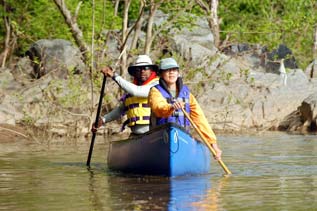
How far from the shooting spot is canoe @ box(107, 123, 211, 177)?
10.7 m

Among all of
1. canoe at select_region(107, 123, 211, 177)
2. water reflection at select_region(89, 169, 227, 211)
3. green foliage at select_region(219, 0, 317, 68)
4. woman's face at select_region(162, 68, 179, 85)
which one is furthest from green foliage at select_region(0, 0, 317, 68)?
water reflection at select_region(89, 169, 227, 211)

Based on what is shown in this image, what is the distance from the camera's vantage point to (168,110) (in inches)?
424

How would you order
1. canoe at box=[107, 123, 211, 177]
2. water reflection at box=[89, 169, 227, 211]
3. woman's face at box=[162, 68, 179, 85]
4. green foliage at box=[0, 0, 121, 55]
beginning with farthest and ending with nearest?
1. green foliage at box=[0, 0, 121, 55]
2. woman's face at box=[162, 68, 179, 85]
3. canoe at box=[107, 123, 211, 177]
4. water reflection at box=[89, 169, 227, 211]

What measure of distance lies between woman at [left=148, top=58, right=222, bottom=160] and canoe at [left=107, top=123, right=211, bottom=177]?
0.73ft

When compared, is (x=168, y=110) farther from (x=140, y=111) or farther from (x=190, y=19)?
(x=190, y=19)

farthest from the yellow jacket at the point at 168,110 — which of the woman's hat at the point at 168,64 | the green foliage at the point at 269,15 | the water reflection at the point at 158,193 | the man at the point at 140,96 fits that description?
the green foliage at the point at 269,15

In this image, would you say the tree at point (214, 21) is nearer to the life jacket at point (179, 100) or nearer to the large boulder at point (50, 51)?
the large boulder at point (50, 51)

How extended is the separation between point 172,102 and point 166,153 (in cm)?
57

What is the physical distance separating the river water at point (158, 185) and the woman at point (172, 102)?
631 mm

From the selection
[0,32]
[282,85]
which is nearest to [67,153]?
[282,85]

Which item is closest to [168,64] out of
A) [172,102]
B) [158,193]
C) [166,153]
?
[172,102]

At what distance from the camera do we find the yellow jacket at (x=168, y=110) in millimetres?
10781

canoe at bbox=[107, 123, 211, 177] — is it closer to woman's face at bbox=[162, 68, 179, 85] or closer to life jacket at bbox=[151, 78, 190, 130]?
life jacket at bbox=[151, 78, 190, 130]

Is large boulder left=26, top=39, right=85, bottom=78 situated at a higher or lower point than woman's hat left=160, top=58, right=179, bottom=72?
higher
